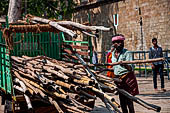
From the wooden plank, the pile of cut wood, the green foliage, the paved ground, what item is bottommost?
the paved ground

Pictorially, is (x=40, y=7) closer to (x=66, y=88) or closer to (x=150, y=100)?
(x=150, y=100)

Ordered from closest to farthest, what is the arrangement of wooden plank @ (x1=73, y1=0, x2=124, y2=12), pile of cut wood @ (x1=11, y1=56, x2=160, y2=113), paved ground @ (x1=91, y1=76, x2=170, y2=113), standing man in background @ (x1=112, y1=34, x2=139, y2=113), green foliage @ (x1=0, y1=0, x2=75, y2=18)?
pile of cut wood @ (x1=11, y1=56, x2=160, y2=113) → standing man in background @ (x1=112, y1=34, x2=139, y2=113) → paved ground @ (x1=91, y1=76, x2=170, y2=113) → green foliage @ (x1=0, y1=0, x2=75, y2=18) → wooden plank @ (x1=73, y1=0, x2=124, y2=12)

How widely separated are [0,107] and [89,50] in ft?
8.86

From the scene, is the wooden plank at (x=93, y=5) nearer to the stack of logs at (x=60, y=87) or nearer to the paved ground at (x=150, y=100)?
the paved ground at (x=150, y=100)

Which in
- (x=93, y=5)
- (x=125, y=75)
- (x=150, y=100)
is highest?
(x=93, y=5)

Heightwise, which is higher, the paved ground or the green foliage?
the green foliage

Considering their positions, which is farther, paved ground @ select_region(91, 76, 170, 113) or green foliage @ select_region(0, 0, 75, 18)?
green foliage @ select_region(0, 0, 75, 18)

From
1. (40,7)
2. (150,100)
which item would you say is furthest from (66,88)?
(40,7)

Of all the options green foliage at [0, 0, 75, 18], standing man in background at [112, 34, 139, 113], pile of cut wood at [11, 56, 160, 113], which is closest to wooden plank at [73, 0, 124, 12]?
green foliage at [0, 0, 75, 18]

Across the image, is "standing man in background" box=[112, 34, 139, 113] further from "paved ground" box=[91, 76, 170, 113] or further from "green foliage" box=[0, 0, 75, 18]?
"green foliage" box=[0, 0, 75, 18]

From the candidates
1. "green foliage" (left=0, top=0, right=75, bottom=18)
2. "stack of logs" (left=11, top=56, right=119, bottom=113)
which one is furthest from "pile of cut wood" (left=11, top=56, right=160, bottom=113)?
"green foliage" (left=0, top=0, right=75, bottom=18)

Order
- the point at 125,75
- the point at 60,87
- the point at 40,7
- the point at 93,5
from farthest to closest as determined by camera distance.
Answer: the point at 93,5 < the point at 40,7 < the point at 125,75 < the point at 60,87

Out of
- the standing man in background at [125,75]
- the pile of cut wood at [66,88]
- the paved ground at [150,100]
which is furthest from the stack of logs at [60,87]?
the paved ground at [150,100]

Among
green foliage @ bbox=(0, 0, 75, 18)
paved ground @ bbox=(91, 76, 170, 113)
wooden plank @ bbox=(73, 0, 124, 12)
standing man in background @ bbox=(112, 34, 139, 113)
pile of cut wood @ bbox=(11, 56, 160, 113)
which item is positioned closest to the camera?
pile of cut wood @ bbox=(11, 56, 160, 113)
